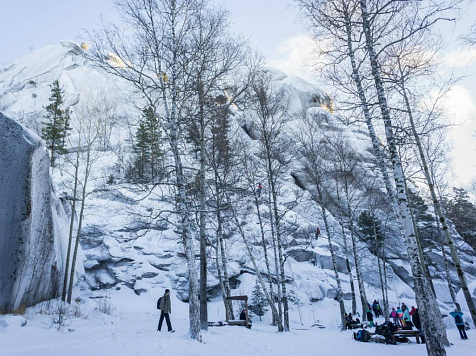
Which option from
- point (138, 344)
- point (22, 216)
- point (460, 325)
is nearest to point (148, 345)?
point (138, 344)

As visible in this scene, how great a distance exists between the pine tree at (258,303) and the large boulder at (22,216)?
12259 mm

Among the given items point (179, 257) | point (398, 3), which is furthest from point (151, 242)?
point (398, 3)

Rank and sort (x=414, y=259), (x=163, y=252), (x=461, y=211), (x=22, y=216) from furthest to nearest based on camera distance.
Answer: (x=461, y=211)
(x=163, y=252)
(x=22, y=216)
(x=414, y=259)

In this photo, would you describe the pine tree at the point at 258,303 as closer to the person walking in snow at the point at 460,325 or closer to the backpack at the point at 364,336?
the backpack at the point at 364,336

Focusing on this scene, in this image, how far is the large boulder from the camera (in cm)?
778

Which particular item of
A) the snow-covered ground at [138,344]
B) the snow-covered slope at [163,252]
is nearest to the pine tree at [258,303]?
the snow-covered slope at [163,252]

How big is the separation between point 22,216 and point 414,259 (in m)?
10.1

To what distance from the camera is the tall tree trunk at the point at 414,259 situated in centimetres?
577

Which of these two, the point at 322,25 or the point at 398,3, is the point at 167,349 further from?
the point at 398,3

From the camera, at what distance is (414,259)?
20.1 ft

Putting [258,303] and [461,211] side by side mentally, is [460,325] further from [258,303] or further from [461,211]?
[461,211]

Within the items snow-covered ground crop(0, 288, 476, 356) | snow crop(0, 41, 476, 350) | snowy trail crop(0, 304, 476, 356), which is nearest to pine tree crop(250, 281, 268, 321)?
snow crop(0, 41, 476, 350)

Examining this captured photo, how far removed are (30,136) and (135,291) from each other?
1318 centimetres

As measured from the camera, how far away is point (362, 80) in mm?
8273
